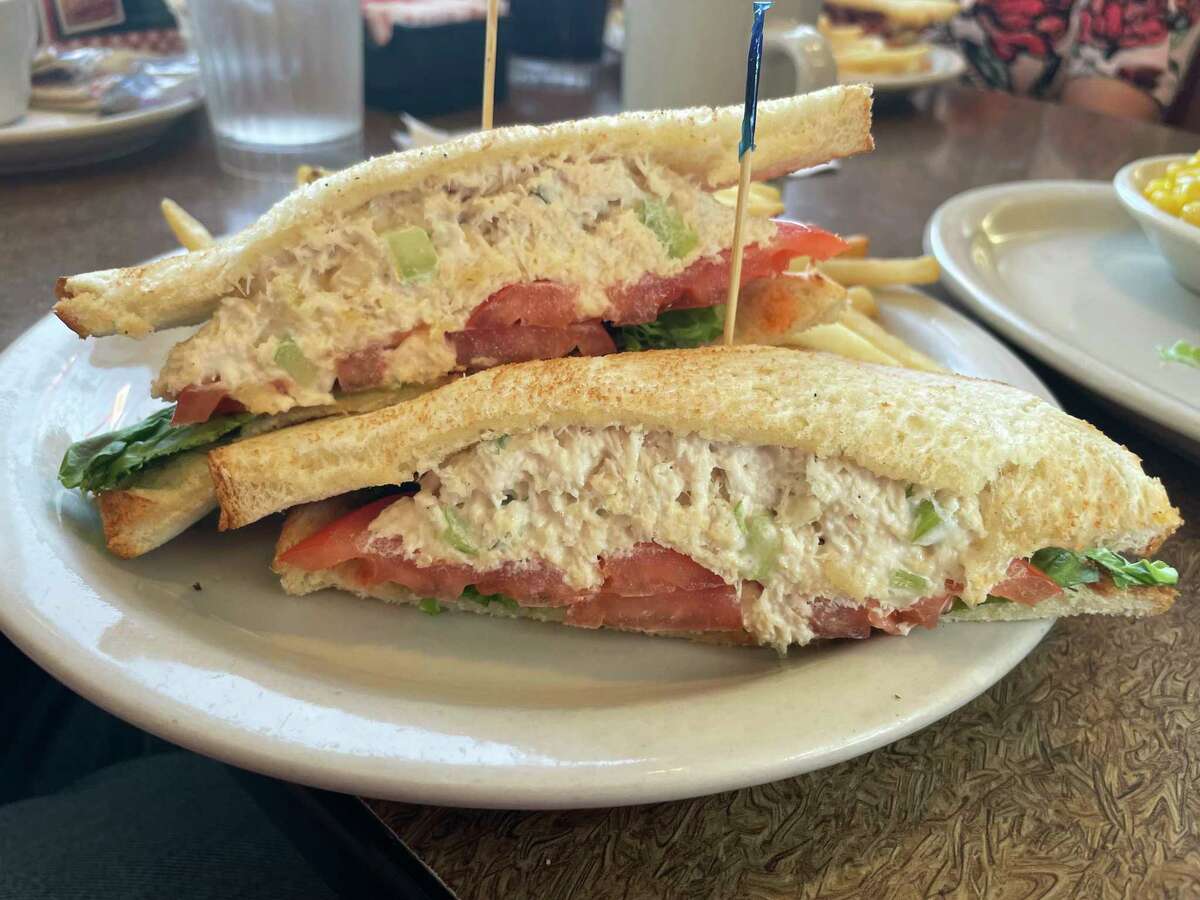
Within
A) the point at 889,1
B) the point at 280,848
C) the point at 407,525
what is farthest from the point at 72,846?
the point at 889,1

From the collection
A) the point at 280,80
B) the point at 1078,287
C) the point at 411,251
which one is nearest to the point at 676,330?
the point at 411,251

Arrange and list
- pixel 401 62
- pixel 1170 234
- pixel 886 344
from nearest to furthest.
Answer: pixel 886 344 → pixel 1170 234 → pixel 401 62

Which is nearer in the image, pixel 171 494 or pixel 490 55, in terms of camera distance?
pixel 171 494

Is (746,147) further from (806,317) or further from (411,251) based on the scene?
(411,251)

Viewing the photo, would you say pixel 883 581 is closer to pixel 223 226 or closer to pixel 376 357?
pixel 376 357

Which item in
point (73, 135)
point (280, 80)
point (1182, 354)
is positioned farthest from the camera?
point (280, 80)

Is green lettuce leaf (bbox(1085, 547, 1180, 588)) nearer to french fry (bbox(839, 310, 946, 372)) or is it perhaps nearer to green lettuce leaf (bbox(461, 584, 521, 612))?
french fry (bbox(839, 310, 946, 372))

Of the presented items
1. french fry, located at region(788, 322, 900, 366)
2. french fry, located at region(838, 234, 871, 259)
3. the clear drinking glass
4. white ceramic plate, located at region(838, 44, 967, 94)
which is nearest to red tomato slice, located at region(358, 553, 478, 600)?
french fry, located at region(788, 322, 900, 366)

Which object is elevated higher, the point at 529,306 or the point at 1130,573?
the point at 529,306
